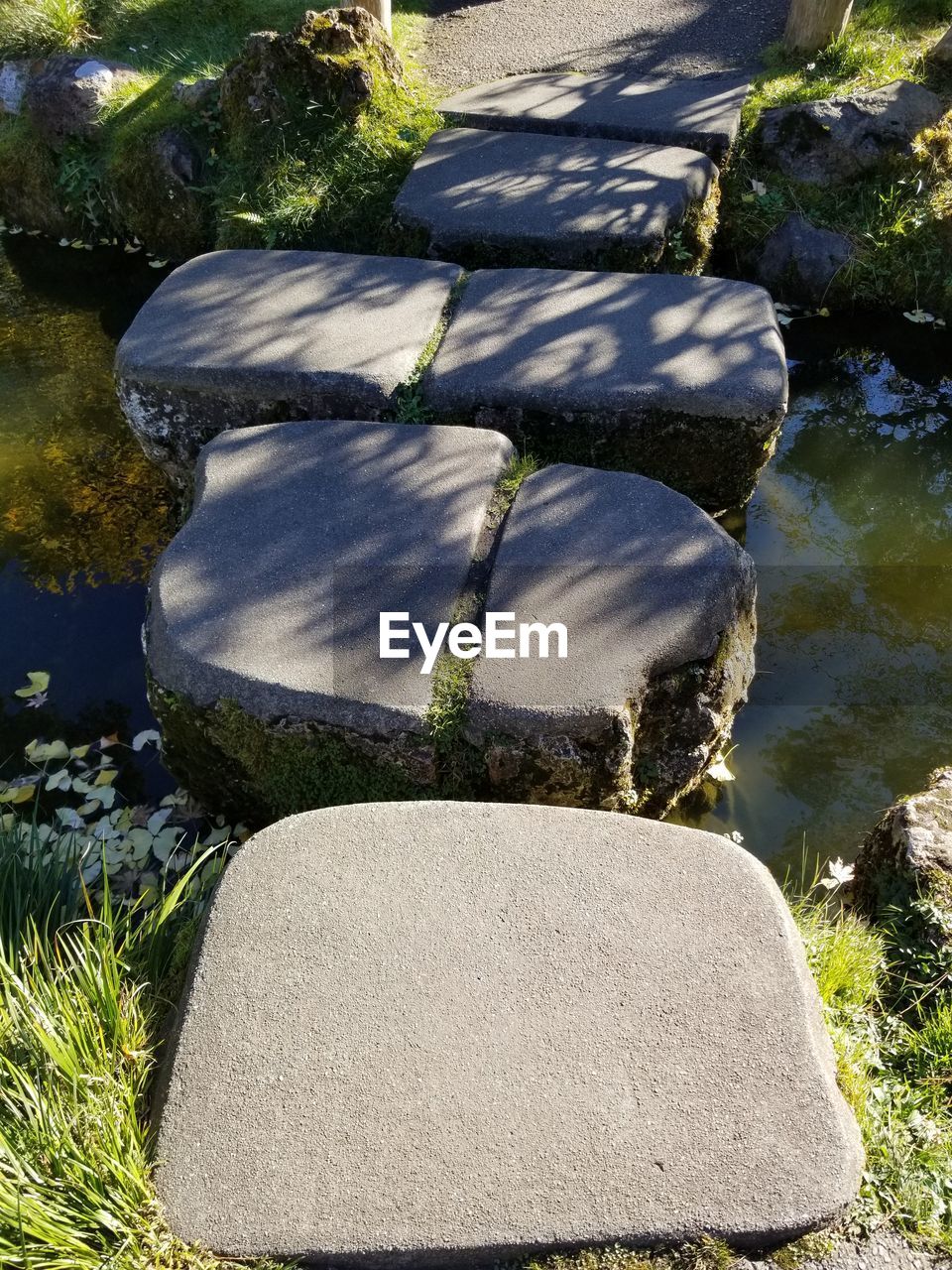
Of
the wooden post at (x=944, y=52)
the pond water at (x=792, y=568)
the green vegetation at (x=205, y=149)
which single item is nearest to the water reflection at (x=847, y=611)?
the pond water at (x=792, y=568)

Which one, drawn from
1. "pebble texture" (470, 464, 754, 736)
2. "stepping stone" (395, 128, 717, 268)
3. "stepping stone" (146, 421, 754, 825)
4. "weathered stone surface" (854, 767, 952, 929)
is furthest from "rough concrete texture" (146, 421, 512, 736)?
"stepping stone" (395, 128, 717, 268)

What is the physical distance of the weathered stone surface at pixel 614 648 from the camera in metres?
2.52

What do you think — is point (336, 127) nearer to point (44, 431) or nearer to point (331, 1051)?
point (44, 431)

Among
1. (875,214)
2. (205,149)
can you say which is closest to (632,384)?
(875,214)

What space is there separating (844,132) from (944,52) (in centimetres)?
116

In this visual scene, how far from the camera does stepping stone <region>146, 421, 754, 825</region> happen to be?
99.6 inches

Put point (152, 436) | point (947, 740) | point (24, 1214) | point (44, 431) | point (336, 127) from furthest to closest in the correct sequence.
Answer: point (336, 127) → point (44, 431) → point (152, 436) → point (947, 740) → point (24, 1214)

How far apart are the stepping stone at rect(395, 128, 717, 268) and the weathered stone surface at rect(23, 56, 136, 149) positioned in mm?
2232

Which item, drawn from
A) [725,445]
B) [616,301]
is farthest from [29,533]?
[725,445]

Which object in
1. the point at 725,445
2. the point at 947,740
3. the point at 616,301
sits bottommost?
the point at 947,740

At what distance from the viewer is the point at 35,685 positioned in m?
3.62

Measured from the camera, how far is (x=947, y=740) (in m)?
3.38

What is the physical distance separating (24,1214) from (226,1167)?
0.32m

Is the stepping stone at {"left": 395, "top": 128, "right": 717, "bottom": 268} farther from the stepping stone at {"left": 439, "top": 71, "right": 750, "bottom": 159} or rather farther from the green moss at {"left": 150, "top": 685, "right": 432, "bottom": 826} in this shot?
the green moss at {"left": 150, "top": 685, "right": 432, "bottom": 826}
